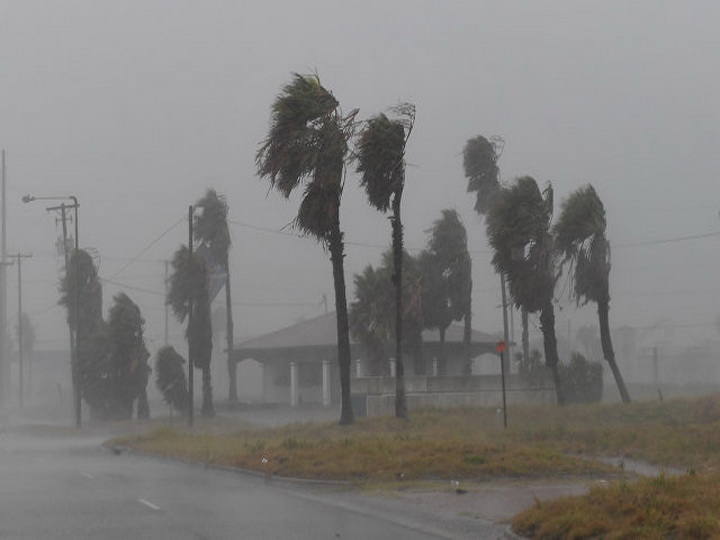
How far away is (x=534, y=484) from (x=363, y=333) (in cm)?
4084

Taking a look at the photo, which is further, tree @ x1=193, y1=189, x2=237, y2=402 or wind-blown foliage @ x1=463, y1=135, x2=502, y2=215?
tree @ x1=193, y1=189, x2=237, y2=402

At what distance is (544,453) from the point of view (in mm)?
25641

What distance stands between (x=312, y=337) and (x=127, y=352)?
10636 millimetres

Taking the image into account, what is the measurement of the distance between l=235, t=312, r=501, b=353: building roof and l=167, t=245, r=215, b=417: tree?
20.0ft

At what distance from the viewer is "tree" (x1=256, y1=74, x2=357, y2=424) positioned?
37.2 metres

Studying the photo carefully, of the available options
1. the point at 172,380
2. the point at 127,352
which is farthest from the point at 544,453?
the point at 127,352

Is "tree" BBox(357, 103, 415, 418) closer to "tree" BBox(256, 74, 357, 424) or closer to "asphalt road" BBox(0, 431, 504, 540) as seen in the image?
"tree" BBox(256, 74, 357, 424)

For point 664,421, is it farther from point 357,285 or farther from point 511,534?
point 357,285

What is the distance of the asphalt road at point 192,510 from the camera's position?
16266 millimetres

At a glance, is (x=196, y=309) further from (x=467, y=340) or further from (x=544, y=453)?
(x=544, y=453)

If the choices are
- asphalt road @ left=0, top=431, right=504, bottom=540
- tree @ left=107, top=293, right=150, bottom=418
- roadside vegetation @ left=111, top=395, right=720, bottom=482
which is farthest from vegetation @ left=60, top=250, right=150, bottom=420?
asphalt road @ left=0, top=431, right=504, bottom=540

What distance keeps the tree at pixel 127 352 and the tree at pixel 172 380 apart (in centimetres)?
351

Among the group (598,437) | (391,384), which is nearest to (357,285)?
(391,384)

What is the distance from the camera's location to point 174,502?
2083 centimetres
